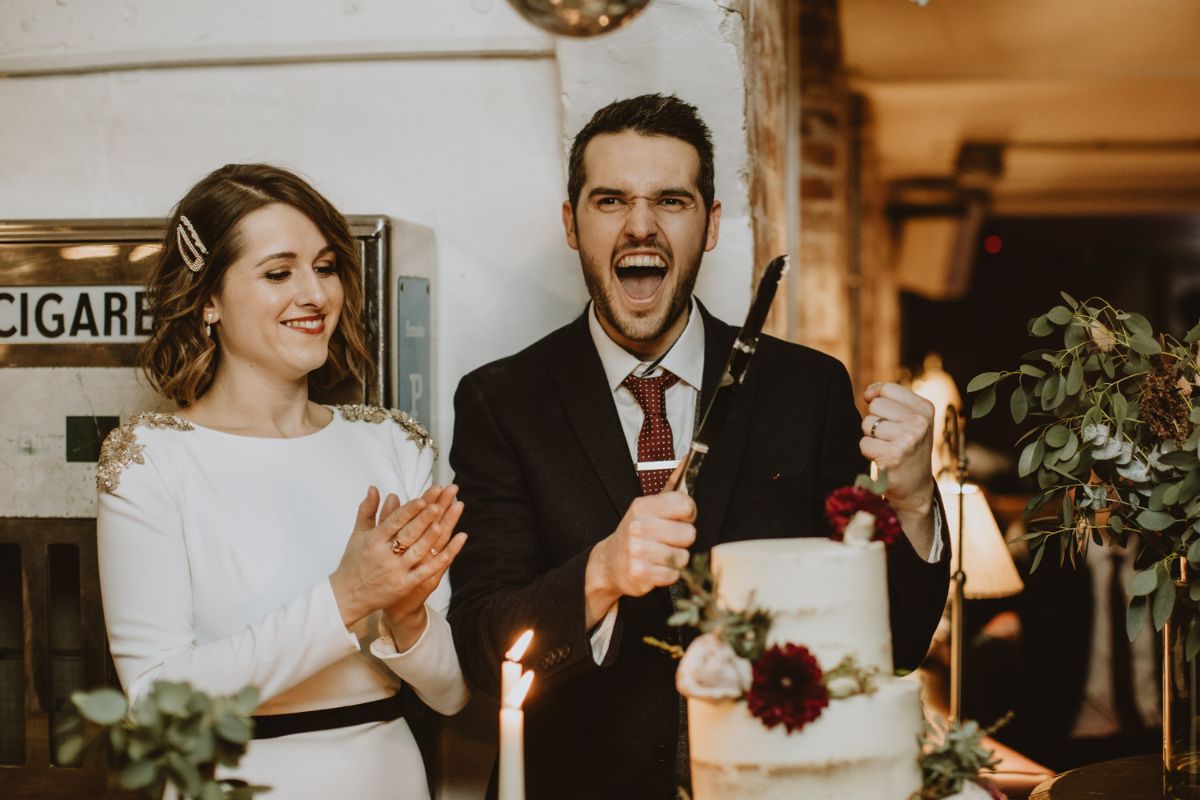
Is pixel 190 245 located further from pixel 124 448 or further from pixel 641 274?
pixel 641 274

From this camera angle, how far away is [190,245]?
72.7 inches

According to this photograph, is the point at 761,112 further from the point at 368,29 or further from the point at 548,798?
the point at 548,798

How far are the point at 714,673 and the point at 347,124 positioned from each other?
1.64 m

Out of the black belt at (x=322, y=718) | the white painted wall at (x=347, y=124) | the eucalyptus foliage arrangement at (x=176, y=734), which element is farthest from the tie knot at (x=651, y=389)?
the eucalyptus foliage arrangement at (x=176, y=734)

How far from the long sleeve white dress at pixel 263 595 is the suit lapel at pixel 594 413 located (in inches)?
13.1

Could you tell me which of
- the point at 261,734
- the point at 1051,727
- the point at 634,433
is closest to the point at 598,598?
the point at 634,433

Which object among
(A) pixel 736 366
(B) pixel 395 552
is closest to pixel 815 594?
(A) pixel 736 366

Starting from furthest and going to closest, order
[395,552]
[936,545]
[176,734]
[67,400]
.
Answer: [67,400] → [936,545] → [395,552] → [176,734]

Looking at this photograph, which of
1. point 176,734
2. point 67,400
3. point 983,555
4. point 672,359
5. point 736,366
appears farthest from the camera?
point 983,555

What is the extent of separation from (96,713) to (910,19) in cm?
383

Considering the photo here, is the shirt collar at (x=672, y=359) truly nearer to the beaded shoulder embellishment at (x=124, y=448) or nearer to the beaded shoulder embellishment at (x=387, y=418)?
the beaded shoulder embellishment at (x=387, y=418)

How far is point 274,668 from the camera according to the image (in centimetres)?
158

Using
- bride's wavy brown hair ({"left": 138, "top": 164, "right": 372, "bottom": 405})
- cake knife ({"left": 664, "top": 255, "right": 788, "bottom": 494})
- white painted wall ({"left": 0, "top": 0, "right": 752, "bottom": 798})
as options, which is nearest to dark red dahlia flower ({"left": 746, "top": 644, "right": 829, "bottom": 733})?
cake knife ({"left": 664, "top": 255, "right": 788, "bottom": 494})

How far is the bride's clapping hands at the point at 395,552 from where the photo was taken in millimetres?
1499
